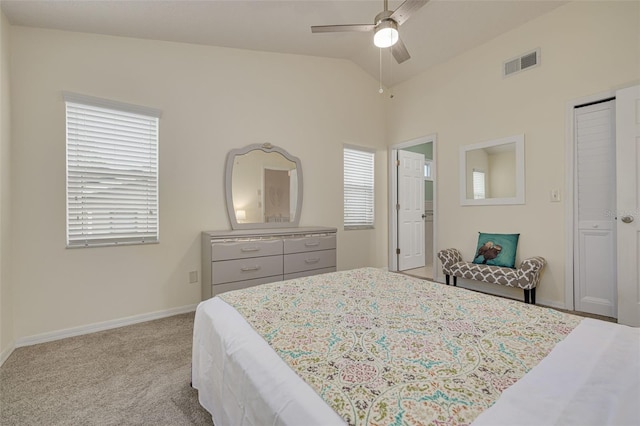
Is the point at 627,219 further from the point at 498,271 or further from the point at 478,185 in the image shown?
the point at 478,185

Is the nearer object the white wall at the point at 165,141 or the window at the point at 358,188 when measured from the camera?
the white wall at the point at 165,141

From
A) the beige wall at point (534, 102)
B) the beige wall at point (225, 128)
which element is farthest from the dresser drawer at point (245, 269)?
the beige wall at point (534, 102)

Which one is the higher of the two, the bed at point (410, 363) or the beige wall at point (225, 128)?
the beige wall at point (225, 128)

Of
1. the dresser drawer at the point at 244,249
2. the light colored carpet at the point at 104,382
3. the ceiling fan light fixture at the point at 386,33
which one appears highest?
the ceiling fan light fixture at the point at 386,33

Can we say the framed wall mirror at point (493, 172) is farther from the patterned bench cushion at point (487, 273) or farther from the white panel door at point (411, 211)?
the white panel door at point (411, 211)

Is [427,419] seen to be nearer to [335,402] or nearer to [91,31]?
[335,402]

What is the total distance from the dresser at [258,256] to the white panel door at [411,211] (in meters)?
1.84

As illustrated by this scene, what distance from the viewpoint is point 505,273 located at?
3096 mm

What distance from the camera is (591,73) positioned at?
9.18 feet

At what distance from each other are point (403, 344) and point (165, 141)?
3005 millimetres

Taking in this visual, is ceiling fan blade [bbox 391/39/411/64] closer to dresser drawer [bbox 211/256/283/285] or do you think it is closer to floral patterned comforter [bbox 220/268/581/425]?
floral patterned comforter [bbox 220/268/581/425]

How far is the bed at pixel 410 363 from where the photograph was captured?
27.0 inches

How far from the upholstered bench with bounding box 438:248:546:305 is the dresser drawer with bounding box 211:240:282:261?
216 centimetres

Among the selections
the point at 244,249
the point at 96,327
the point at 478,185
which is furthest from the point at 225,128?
the point at 478,185
